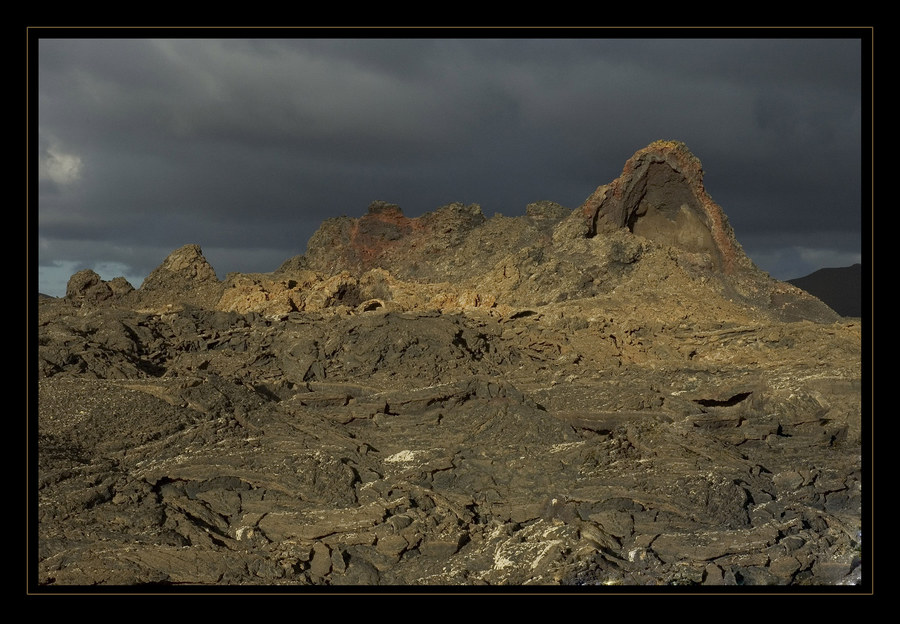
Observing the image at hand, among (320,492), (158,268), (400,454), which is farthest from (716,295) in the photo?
(158,268)

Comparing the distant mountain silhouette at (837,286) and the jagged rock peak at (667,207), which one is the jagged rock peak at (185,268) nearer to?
the jagged rock peak at (667,207)

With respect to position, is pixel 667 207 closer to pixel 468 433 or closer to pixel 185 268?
pixel 185 268

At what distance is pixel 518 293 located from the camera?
939 inches

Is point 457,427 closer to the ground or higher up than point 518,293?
closer to the ground

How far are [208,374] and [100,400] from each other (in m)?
1.93

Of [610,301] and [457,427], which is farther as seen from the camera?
[610,301]

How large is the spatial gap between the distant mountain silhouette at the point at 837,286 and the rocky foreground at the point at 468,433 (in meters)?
27.0

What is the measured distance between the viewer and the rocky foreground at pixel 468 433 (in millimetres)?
10367

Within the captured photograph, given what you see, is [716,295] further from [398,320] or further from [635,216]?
[398,320]

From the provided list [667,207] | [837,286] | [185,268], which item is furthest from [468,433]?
[837,286]

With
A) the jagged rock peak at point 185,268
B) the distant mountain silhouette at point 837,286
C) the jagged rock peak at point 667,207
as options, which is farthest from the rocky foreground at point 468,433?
the distant mountain silhouette at point 837,286

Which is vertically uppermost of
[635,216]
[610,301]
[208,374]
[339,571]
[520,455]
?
[635,216]

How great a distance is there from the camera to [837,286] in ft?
171

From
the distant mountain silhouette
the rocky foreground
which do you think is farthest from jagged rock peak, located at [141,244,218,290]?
the distant mountain silhouette
